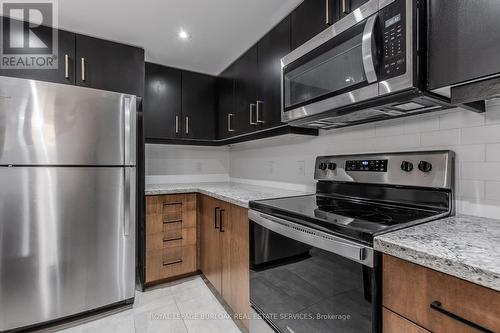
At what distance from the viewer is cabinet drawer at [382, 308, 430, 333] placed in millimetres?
661

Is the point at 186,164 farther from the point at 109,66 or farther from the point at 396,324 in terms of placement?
the point at 396,324

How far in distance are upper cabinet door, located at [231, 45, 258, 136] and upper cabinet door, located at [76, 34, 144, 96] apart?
0.89m

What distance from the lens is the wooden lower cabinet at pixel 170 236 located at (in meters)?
2.14

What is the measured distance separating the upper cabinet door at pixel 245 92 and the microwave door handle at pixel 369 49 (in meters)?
1.06

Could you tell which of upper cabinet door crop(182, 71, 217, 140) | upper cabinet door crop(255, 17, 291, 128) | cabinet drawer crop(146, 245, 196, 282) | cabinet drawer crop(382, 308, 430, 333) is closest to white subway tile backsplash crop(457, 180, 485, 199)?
cabinet drawer crop(382, 308, 430, 333)

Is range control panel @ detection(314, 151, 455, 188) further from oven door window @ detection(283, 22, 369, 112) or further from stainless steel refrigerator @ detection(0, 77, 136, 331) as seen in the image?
stainless steel refrigerator @ detection(0, 77, 136, 331)

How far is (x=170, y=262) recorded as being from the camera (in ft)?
7.31

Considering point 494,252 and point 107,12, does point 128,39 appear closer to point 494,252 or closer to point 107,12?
point 107,12

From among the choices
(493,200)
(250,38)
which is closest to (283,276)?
(493,200)

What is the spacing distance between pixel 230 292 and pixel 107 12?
222 centimetres

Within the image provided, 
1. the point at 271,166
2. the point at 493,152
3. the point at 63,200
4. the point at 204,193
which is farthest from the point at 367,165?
the point at 63,200

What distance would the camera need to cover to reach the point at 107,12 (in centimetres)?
166

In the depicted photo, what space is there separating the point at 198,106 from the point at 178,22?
0.99 m

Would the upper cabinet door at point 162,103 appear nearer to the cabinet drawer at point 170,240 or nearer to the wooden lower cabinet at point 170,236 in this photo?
the wooden lower cabinet at point 170,236
